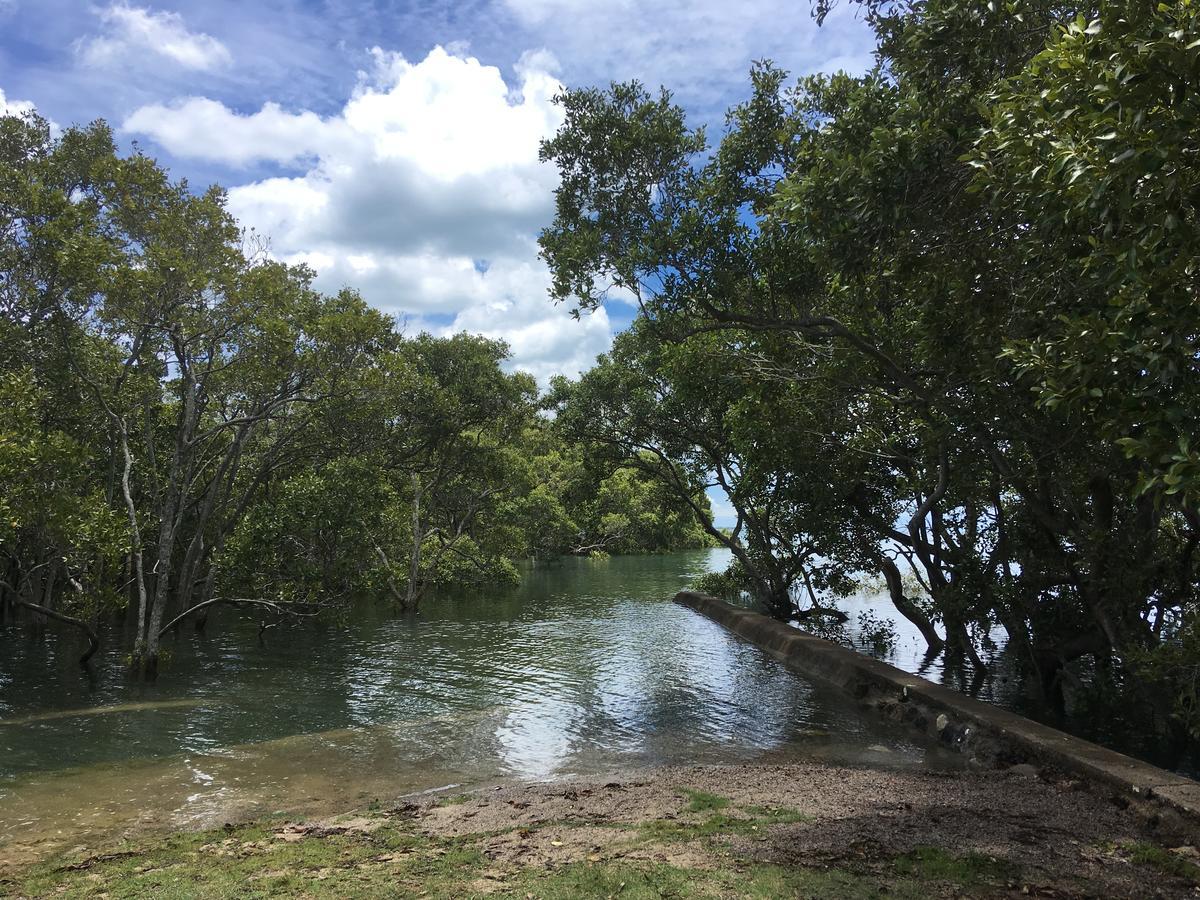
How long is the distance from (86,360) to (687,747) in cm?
1485

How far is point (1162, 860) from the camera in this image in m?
5.09

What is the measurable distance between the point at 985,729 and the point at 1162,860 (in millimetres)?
4198

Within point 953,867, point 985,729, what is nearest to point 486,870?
point 953,867

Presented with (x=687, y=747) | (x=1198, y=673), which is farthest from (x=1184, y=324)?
(x=687, y=747)

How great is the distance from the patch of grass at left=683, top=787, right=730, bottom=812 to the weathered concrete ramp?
3.39 meters

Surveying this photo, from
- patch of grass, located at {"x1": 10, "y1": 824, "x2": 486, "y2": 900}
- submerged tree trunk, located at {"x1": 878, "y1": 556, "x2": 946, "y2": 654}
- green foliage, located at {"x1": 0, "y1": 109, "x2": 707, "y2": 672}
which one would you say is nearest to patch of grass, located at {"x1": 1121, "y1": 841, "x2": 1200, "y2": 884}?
patch of grass, located at {"x1": 10, "y1": 824, "x2": 486, "y2": 900}

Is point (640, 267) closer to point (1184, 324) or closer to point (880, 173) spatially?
point (880, 173)

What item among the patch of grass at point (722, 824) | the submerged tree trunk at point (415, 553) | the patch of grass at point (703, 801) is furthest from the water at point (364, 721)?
the submerged tree trunk at point (415, 553)

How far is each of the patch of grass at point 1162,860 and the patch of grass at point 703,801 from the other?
294 cm

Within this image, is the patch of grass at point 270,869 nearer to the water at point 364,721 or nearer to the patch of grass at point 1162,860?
the water at point 364,721

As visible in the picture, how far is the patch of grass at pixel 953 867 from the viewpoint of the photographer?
4602 mm

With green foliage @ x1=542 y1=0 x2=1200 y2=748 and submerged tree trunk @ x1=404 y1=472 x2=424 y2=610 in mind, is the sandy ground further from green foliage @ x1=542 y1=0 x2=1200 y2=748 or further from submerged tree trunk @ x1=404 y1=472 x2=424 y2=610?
submerged tree trunk @ x1=404 y1=472 x2=424 y2=610

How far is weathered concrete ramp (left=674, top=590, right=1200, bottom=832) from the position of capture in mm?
6324

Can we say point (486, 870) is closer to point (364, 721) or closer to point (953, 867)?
point (953, 867)
